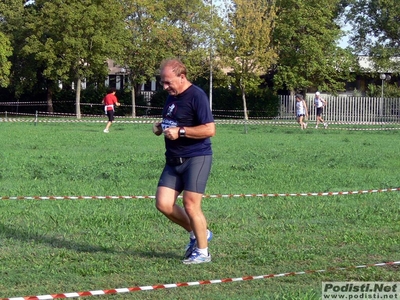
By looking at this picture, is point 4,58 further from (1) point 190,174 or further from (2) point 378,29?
(1) point 190,174

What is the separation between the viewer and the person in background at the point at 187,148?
689cm

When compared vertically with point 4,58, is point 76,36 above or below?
above

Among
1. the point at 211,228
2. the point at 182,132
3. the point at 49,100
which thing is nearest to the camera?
the point at 182,132

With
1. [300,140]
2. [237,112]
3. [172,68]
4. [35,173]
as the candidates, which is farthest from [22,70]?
[172,68]

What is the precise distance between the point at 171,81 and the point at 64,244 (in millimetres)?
2142

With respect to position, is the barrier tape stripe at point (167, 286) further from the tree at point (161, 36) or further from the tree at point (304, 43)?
the tree at point (304, 43)

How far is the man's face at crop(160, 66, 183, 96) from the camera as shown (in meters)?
6.88

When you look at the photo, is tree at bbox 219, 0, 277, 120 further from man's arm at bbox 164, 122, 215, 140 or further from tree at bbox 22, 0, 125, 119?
man's arm at bbox 164, 122, 215, 140

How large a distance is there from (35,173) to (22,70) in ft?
147

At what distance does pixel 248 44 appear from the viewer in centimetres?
4975

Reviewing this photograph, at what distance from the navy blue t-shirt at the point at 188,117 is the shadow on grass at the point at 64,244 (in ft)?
3.34

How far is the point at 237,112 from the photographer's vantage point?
54.2 meters

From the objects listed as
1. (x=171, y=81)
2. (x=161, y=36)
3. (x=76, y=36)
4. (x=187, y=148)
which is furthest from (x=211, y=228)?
(x=161, y=36)

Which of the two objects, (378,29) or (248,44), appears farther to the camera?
(378,29)
